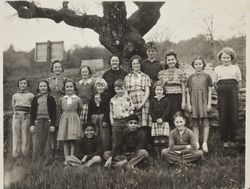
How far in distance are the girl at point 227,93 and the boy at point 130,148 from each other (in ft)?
2.89

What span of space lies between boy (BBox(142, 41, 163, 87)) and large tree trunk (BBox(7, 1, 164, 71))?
0.07m

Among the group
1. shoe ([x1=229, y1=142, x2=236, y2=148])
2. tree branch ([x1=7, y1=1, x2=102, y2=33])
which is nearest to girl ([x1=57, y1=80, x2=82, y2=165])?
tree branch ([x1=7, y1=1, x2=102, y2=33])

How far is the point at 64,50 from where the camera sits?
15.4ft

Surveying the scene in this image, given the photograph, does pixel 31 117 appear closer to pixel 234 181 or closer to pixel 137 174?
pixel 137 174

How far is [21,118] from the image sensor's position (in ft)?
15.3

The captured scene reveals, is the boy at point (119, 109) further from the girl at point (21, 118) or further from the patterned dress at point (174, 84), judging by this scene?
the girl at point (21, 118)

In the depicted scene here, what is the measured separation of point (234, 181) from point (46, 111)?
2.09m

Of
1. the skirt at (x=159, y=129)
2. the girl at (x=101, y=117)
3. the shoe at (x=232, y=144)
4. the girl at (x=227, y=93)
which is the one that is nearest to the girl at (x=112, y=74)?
the girl at (x=101, y=117)

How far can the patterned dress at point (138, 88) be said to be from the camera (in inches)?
185

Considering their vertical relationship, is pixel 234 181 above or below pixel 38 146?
below

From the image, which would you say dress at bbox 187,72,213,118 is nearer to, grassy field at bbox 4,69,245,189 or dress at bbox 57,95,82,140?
grassy field at bbox 4,69,245,189

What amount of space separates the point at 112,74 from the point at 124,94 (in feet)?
0.80

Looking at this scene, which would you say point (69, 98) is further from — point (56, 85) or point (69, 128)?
point (69, 128)

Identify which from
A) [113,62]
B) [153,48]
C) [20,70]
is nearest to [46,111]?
[20,70]
